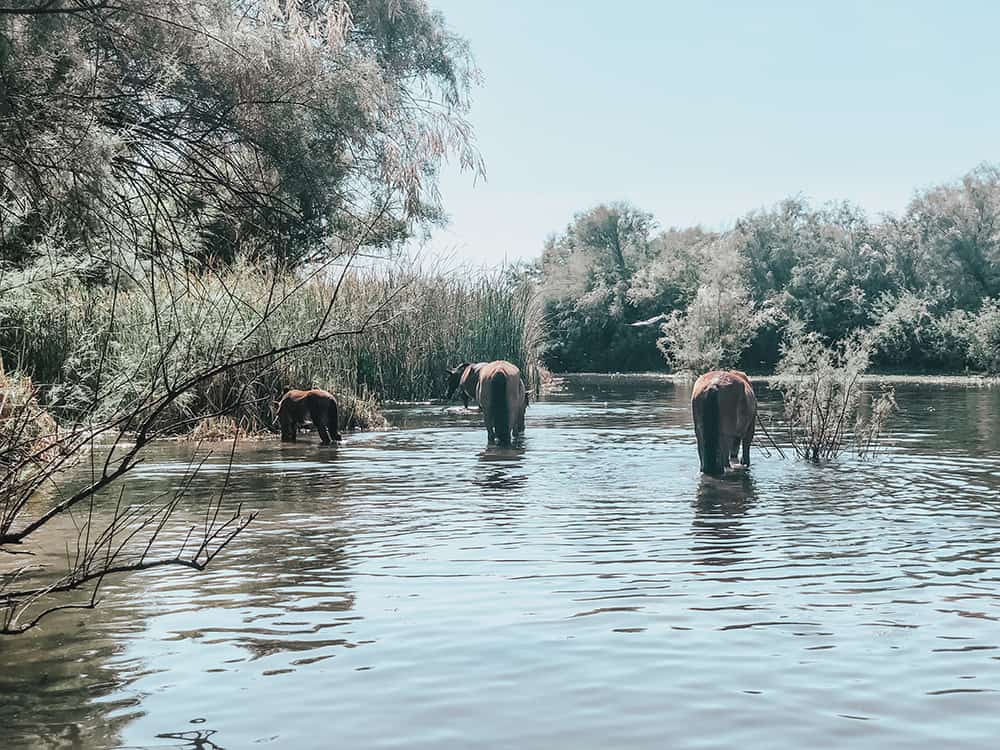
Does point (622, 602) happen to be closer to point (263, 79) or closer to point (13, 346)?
point (263, 79)

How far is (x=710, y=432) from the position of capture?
1187 centimetres

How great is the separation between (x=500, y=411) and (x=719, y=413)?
461 centimetres

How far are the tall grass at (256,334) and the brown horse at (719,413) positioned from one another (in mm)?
3241

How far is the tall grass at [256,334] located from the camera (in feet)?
23.4

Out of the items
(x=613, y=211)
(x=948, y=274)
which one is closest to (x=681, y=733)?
(x=948, y=274)

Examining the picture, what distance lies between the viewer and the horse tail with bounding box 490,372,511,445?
1578cm

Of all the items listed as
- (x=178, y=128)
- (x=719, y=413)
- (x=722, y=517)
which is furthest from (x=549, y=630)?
(x=719, y=413)

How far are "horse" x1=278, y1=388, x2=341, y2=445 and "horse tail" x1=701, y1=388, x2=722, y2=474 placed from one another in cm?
575

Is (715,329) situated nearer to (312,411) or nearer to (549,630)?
(312,411)

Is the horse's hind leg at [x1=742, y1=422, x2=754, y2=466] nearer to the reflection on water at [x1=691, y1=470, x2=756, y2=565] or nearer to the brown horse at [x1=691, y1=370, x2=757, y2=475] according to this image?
the brown horse at [x1=691, y1=370, x2=757, y2=475]

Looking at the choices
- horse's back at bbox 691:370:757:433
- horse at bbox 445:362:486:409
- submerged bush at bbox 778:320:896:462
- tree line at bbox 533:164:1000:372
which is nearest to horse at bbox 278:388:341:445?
horse's back at bbox 691:370:757:433

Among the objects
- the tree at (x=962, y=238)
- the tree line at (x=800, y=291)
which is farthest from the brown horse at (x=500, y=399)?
the tree at (x=962, y=238)

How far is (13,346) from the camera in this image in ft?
47.9

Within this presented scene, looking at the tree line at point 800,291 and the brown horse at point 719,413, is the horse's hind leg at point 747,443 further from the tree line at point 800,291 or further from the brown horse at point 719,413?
the tree line at point 800,291
